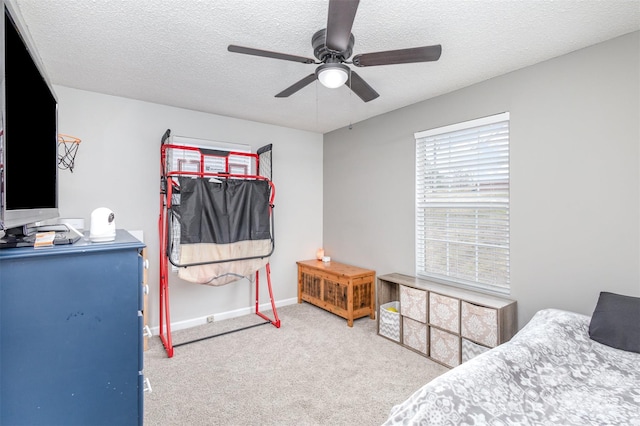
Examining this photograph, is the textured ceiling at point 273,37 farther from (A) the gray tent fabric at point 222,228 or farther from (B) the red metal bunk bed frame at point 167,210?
(A) the gray tent fabric at point 222,228

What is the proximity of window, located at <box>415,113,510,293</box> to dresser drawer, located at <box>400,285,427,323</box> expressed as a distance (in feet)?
1.24

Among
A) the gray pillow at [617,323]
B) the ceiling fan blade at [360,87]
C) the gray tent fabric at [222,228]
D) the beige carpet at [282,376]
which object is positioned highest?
the ceiling fan blade at [360,87]

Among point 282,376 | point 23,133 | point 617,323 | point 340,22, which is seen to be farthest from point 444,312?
point 23,133

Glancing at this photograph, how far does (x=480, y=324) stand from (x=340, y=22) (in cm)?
244

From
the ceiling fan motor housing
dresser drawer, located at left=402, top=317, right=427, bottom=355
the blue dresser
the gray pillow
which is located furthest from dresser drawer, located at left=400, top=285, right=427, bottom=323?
the blue dresser

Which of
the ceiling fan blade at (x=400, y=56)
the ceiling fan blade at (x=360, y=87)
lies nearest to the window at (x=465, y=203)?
the ceiling fan blade at (x=360, y=87)

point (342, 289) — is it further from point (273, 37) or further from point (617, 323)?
point (273, 37)

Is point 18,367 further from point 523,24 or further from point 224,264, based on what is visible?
point 523,24

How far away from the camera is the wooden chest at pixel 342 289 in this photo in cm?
367

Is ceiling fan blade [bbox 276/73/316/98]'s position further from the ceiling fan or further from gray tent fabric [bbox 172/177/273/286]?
gray tent fabric [bbox 172/177/273/286]

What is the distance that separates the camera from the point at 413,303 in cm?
303

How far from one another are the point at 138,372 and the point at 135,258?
1.68 ft

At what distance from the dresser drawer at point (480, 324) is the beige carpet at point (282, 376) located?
44 cm

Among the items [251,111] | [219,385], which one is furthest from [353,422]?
[251,111]
